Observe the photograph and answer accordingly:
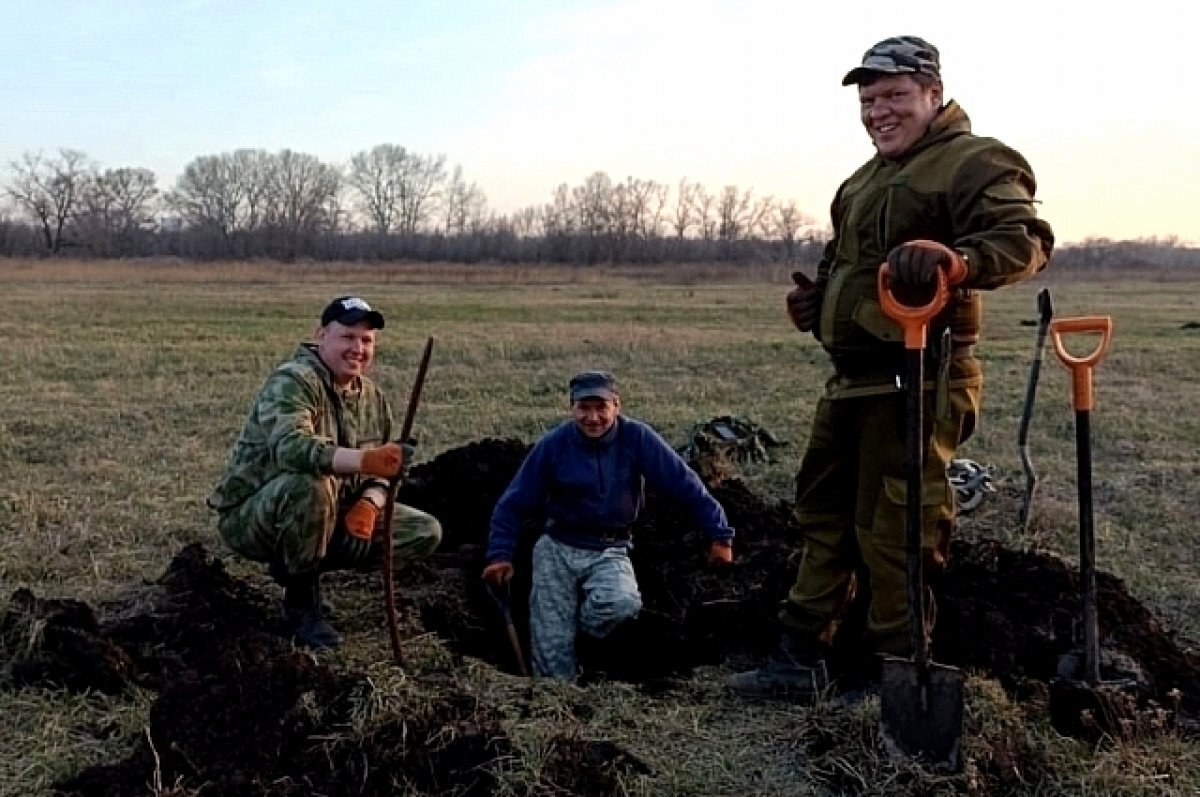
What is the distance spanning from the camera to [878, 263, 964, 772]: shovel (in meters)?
3.27

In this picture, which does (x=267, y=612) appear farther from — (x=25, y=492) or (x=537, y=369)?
(x=537, y=369)

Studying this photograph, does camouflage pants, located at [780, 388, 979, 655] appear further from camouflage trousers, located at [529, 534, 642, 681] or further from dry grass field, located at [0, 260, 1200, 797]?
camouflage trousers, located at [529, 534, 642, 681]

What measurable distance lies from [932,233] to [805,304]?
0.59 meters

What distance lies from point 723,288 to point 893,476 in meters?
36.8

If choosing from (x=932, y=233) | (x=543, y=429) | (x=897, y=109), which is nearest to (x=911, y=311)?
(x=932, y=233)

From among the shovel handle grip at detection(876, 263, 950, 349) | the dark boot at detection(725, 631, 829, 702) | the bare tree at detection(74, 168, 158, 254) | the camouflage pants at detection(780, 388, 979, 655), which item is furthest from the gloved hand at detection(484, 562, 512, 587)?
the bare tree at detection(74, 168, 158, 254)

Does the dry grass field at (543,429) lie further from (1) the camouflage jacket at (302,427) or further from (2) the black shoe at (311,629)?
(1) the camouflage jacket at (302,427)

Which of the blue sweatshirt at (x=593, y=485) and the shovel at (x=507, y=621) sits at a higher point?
the blue sweatshirt at (x=593, y=485)

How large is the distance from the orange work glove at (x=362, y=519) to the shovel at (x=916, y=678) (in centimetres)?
195

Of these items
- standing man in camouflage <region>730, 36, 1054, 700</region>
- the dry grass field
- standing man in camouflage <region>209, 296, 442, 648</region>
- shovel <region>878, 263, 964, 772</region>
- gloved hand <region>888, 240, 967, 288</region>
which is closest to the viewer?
gloved hand <region>888, 240, 967, 288</region>

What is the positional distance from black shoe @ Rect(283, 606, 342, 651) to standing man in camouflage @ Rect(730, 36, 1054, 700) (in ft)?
5.23

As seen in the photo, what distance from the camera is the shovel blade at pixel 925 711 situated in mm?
3270

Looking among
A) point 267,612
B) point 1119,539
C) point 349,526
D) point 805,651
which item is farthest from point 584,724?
point 1119,539

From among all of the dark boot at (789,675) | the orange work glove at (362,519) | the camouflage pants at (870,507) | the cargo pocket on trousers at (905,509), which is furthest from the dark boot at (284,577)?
the cargo pocket on trousers at (905,509)
